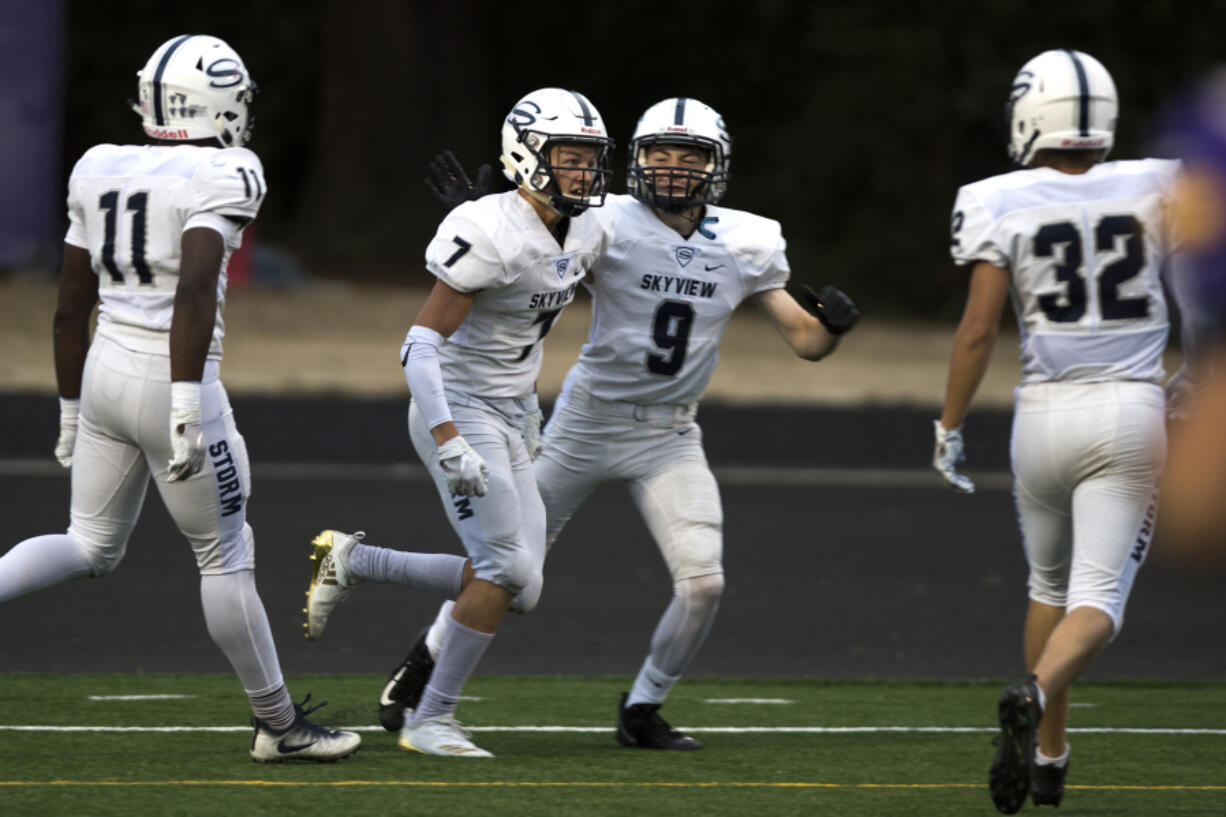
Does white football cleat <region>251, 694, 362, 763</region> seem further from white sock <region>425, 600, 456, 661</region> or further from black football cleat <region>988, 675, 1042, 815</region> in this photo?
black football cleat <region>988, 675, 1042, 815</region>

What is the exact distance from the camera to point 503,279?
18.5 feet

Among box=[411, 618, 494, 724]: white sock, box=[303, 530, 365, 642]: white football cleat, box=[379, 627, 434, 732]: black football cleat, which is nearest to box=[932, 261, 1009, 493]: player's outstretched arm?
box=[411, 618, 494, 724]: white sock

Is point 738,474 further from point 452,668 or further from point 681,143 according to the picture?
point 452,668

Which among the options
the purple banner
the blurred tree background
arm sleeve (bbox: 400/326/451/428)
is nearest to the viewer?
arm sleeve (bbox: 400/326/451/428)

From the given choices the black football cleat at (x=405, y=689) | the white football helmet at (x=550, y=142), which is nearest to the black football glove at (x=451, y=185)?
the white football helmet at (x=550, y=142)

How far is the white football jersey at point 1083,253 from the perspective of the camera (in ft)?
16.6

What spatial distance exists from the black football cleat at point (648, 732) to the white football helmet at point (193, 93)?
6.96 feet

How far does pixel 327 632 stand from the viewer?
28.3ft

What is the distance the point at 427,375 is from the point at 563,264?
1.90 feet

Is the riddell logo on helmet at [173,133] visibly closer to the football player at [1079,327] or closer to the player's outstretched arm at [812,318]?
the player's outstretched arm at [812,318]

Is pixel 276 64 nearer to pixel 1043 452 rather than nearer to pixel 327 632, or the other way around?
pixel 327 632

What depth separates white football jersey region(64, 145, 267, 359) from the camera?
17.3 ft

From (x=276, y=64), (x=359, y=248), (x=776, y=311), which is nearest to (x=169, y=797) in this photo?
(x=776, y=311)

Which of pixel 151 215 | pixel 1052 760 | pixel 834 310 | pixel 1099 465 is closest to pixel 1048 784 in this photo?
pixel 1052 760
